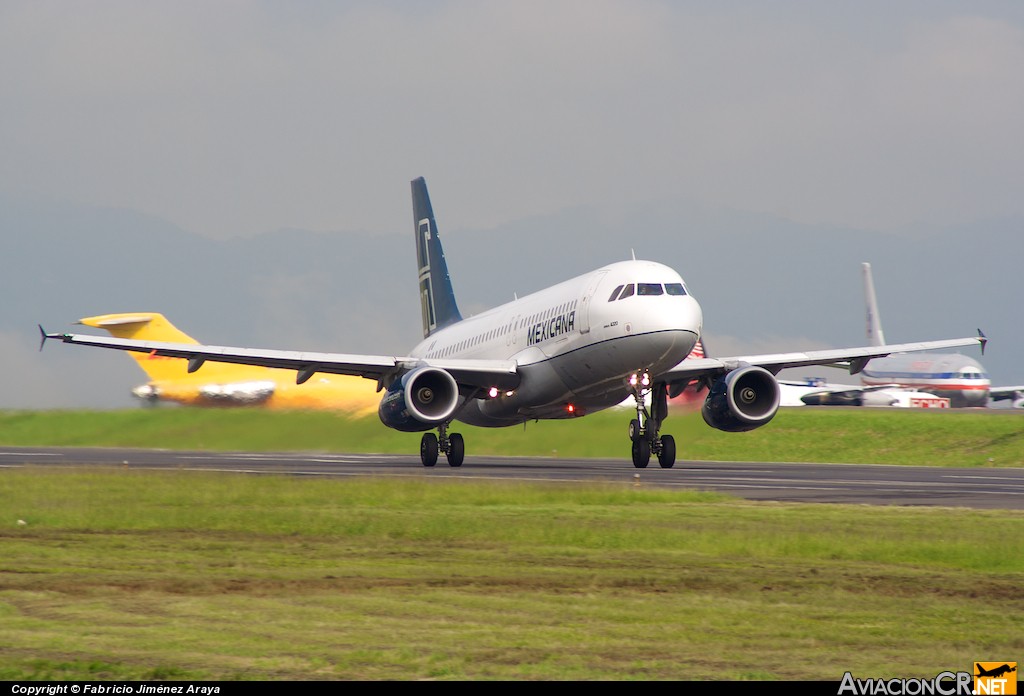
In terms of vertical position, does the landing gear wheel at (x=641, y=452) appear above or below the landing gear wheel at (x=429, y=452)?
below

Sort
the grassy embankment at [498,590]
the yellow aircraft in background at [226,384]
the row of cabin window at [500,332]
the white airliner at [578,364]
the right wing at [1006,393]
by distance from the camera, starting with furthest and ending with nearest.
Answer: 1. the right wing at [1006,393]
2. the yellow aircraft in background at [226,384]
3. the row of cabin window at [500,332]
4. the white airliner at [578,364]
5. the grassy embankment at [498,590]

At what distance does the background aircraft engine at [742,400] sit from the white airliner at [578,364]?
0.12 ft

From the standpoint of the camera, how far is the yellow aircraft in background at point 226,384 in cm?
4406

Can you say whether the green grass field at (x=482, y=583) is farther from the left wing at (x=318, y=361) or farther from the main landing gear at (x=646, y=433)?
the left wing at (x=318, y=361)

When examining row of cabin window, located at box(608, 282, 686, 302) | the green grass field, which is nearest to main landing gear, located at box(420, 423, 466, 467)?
row of cabin window, located at box(608, 282, 686, 302)

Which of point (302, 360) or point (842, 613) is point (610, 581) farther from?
point (302, 360)

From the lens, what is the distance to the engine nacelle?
111 feet

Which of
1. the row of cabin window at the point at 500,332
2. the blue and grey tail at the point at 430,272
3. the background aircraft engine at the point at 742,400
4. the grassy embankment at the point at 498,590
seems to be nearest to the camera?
the grassy embankment at the point at 498,590

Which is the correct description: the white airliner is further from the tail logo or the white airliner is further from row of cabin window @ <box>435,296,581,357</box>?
the tail logo

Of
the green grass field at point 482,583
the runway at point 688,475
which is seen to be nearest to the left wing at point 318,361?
the runway at point 688,475

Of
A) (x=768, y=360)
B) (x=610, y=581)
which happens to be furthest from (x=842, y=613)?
(x=768, y=360)

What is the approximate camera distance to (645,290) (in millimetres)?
32375

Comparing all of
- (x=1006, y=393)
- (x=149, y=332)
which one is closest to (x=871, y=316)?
(x=1006, y=393)

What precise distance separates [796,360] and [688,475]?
7.19 m
